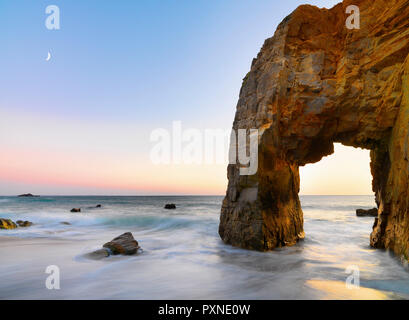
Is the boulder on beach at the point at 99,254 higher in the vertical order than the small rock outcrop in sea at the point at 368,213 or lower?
higher

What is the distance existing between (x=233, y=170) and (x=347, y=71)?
5005mm

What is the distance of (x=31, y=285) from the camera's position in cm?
501

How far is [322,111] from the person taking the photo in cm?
737

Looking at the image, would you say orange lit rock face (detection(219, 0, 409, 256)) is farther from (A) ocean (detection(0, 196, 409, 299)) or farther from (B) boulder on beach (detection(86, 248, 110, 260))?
(B) boulder on beach (detection(86, 248, 110, 260))

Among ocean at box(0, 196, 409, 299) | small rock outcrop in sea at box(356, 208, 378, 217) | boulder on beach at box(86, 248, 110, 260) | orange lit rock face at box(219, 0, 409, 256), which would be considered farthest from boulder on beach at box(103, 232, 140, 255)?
small rock outcrop in sea at box(356, 208, 378, 217)

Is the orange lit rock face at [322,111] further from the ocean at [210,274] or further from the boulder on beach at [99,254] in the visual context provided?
the boulder on beach at [99,254]

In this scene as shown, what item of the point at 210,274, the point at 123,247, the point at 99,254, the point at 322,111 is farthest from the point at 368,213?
the point at 99,254

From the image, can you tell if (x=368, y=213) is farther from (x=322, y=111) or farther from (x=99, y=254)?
(x=99, y=254)

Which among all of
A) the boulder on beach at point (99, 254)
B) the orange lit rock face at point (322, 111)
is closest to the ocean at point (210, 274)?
the boulder on beach at point (99, 254)

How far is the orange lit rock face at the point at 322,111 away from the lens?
6.27 metres

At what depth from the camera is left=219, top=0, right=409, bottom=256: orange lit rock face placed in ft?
20.6

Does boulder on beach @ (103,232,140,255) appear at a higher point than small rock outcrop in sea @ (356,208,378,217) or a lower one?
higher

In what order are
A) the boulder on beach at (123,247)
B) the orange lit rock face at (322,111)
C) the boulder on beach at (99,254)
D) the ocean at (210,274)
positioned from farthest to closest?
1. the boulder on beach at (123,247)
2. the boulder on beach at (99,254)
3. the orange lit rock face at (322,111)
4. the ocean at (210,274)
